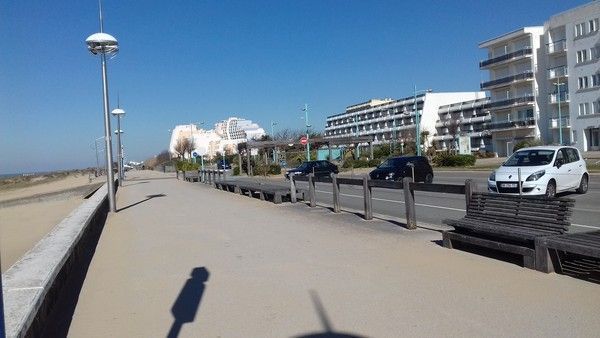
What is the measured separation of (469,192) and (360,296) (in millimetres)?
3264

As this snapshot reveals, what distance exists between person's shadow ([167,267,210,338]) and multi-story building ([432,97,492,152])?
82213 mm

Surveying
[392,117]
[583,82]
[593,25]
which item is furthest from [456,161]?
[392,117]

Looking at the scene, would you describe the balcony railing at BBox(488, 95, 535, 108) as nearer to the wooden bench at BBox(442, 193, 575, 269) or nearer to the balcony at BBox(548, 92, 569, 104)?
the balcony at BBox(548, 92, 569, 104)

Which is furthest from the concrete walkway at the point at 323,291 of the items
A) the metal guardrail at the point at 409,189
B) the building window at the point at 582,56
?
the building window at the point at 582,56

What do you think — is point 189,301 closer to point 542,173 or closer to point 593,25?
point 542,173

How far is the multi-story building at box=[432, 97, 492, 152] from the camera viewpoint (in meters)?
92.2

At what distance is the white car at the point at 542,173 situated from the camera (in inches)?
669

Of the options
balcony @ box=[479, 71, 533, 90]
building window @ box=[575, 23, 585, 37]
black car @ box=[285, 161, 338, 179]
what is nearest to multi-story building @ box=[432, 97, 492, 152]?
balcony @ box=[479, 71, 533, 90]

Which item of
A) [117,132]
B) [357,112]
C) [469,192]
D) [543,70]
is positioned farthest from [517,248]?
[357,112]

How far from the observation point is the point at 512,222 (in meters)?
7.61

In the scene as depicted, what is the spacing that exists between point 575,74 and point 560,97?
3706 mm

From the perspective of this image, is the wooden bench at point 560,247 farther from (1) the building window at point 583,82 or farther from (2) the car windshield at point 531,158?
(1) the building window at point 583,82

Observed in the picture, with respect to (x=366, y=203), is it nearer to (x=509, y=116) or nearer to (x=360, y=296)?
(x=360, y=296)

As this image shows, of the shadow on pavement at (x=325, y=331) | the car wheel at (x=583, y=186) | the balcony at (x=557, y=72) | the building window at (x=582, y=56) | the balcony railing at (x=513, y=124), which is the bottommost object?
the shadow on pavement at (x=325, y=331)
